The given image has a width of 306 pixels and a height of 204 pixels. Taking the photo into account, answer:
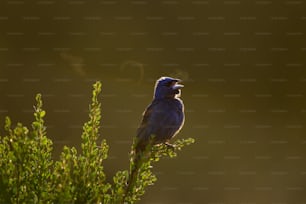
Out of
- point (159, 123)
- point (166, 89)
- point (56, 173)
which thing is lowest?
point (56, 173)

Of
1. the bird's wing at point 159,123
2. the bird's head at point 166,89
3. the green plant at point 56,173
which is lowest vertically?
the green plant at point 56,173

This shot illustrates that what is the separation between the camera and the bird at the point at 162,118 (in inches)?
159

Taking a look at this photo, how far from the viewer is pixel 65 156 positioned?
10.8 feet

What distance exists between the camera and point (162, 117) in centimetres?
422

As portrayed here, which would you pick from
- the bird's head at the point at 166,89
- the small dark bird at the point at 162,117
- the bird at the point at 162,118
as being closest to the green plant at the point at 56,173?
the bird at the point at 162,118

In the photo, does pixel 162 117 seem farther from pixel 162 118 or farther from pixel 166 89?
pixel 166 89

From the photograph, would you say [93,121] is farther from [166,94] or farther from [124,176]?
[166,94]

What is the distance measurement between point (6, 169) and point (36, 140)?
207 millimetres

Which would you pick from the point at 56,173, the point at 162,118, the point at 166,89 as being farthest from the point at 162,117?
the point at 56,173

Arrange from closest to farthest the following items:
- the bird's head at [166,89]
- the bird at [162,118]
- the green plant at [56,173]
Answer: the green plant at [56,173]
the bird at [162,118]
the bird's head at [166,89]

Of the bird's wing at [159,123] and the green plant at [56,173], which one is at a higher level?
the bird's wing at [159,123]

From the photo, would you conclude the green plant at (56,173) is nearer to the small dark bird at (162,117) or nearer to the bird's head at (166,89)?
the small dark bird at (162,117)

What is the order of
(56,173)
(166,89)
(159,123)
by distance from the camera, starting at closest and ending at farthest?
(56,173) → (159,123) → (166,89)

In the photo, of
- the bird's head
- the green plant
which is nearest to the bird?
the bird's head
